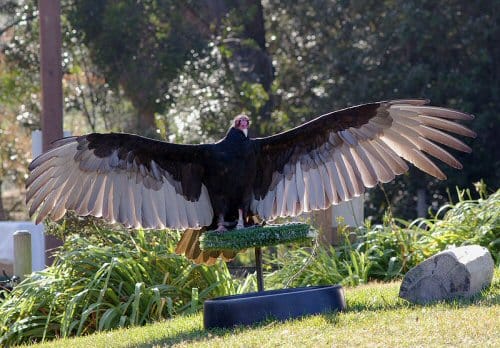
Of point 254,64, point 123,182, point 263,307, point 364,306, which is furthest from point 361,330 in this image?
point 254,64

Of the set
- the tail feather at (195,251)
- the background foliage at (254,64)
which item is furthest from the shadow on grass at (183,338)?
the background foliage at (254,64)

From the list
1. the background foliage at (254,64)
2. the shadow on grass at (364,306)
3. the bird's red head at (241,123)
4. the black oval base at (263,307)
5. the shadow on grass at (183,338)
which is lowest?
the shadow on grass at (183,338)

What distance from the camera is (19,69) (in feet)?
66.6

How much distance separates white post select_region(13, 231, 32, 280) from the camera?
884cm

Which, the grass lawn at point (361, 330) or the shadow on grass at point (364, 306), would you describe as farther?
the shadow on grass at point (364, 306)

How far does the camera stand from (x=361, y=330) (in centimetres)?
578

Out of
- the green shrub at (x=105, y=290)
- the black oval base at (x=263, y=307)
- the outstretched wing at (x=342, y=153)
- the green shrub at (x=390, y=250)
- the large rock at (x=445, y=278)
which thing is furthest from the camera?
the green shrub at (x=390, y=250)

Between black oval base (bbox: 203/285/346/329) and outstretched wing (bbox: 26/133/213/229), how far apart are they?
1099 millimetres

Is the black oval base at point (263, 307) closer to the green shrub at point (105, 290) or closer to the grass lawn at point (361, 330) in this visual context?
the grass lawn at point (361, 330)

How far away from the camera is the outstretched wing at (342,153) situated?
736cm

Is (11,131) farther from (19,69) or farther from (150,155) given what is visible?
(150,155)

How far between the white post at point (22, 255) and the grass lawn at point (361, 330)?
5.65ft

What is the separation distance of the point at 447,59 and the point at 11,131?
9.09 metres

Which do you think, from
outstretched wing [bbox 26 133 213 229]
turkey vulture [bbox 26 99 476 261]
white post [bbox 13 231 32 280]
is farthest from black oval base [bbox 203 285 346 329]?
white post [bbox 13 231 32 280]
